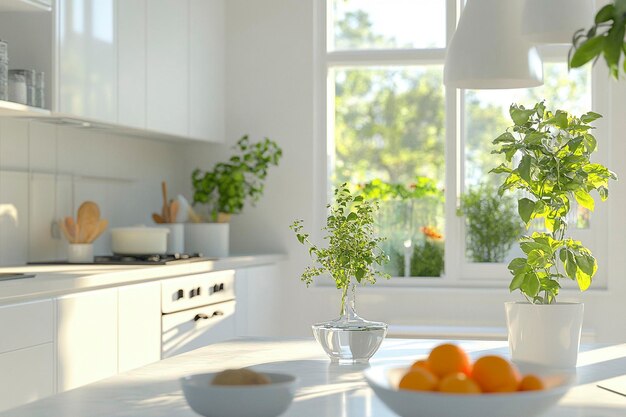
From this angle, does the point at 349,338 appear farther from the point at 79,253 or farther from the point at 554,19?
the point at 79,253

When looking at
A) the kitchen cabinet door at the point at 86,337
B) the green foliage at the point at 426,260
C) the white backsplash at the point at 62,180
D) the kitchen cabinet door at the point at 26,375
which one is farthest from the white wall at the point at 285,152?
the kitchen cabinet door at the point at 26,375

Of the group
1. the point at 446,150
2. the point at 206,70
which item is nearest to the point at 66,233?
the point at 206,70

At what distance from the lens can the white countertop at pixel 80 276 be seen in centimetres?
293

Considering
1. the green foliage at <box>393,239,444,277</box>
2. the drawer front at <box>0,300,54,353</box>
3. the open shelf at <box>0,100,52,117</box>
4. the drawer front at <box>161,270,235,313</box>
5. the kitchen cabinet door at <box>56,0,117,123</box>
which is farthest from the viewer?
the green foliage at <box>393,239,444,277</box>

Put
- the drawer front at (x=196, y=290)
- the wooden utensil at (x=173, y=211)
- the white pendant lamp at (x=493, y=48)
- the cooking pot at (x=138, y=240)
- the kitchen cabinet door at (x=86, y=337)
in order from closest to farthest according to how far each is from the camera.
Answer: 1. the white pendant lamp at (x=493, y=48)
2. the kitchen cabinet door at (x=86, y=337)
3. the drawer front at (x=196, y=290)
4. the cooking pot at (x=138, y=240)
5. the wooden utensil at (x=173, y=211)

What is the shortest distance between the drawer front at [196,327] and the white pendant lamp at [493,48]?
195 centimetres

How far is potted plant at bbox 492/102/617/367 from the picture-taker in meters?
2.00

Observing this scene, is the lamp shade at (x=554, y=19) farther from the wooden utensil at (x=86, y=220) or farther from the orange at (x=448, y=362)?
the wooden utensil at (x=86, y=220)

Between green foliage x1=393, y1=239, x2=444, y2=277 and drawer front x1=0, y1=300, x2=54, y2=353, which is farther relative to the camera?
green foliage x1=393, y1=239, x2=444, y2=277

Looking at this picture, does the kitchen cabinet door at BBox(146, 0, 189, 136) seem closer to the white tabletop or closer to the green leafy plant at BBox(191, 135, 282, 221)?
the green leafy plant at BBox(191, 135, 282, 221)

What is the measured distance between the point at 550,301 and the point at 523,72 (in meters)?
0.61

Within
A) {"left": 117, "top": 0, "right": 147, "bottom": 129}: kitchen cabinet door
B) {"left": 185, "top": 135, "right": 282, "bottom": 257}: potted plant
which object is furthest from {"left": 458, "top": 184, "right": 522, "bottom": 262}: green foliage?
{"left": 117, "top": 0, "right": 147, "bottom": 129}: kitchen cabinet door

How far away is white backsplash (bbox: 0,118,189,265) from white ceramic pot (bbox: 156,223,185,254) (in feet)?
0.95

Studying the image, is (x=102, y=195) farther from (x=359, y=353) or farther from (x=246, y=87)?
(x=359, y=353)
